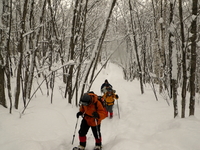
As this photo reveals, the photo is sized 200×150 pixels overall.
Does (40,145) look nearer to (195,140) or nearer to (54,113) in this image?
(54,113)

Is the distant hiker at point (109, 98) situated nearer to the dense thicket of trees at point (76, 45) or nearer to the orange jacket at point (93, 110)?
the dense thicket of trees at point (76, 45)

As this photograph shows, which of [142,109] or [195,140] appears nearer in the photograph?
[195,140]

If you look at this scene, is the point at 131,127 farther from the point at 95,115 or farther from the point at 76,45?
the point at 76,45

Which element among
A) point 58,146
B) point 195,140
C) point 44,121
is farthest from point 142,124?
point 44,121

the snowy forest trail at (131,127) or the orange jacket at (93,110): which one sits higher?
the orange jacket at (93,110)

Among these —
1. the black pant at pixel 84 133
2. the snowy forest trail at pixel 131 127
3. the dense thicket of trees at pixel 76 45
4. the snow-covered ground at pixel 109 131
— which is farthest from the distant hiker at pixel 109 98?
the black pant at pixel 84 133

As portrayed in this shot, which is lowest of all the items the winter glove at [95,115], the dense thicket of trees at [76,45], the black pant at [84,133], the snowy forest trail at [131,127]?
the snowy forest trail at [131,127]

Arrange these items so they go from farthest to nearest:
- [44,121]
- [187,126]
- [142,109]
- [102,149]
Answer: [142,109] → [44,121] → [102,149] → [187,126]

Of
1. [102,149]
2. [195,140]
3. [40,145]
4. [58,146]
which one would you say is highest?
[195,140]

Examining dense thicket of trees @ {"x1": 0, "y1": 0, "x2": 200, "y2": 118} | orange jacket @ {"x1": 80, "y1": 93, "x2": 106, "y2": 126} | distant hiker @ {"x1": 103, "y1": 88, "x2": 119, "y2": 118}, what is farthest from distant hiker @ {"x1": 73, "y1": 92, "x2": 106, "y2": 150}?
distant hiker @ {"x1": 103, "y1": 88, "x2": 119, "y2": 118}

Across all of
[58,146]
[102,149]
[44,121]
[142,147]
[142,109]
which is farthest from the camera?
[142,109]

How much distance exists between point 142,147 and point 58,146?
6.17ft

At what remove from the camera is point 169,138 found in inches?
122

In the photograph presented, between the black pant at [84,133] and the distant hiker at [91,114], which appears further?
the black pant at [84,133]
